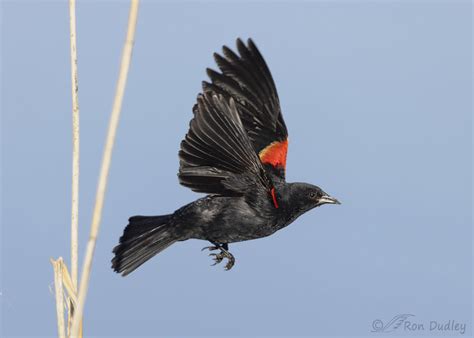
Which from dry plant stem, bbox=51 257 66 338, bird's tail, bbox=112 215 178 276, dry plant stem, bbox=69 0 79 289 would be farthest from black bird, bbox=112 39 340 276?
dry plant stem, bbox=51 257 66 338

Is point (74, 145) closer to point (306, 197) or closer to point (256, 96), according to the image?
point (306, 197)

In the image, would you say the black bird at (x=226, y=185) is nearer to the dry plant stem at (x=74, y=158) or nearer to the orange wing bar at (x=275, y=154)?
the orange wing bar at (x=275, y=154)

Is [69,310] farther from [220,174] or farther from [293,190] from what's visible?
[293,190]

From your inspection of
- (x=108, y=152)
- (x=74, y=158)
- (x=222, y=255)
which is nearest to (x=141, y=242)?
(x=222, y=255)

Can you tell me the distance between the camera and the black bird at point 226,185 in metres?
4.43

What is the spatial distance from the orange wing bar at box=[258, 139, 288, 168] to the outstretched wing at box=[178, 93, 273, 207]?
802 millimetres

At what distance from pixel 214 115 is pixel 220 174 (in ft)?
1.75

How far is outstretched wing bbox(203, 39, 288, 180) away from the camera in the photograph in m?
5.59

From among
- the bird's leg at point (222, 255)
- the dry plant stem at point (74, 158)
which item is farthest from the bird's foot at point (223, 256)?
the dry plant stem at point (74, 158)

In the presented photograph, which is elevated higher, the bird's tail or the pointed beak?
the pointed beak

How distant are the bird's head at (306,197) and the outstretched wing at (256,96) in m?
0.43

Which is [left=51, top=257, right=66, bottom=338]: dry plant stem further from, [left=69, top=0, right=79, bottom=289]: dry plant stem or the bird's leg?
the bird's leg

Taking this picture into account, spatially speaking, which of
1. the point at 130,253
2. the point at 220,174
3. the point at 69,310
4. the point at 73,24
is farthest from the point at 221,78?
the point at 69,310

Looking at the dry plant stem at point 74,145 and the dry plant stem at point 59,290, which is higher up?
the dry plant stem at point 74,145
